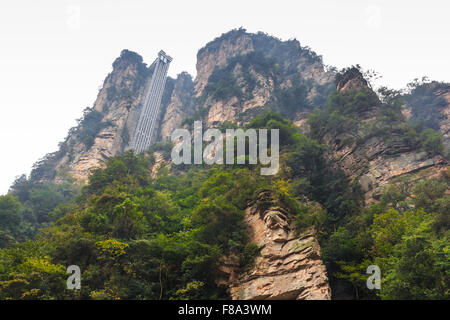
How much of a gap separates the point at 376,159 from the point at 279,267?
55.1 feet

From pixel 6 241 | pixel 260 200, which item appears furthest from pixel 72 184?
pixel 260 200

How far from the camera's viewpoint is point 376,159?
27375mm

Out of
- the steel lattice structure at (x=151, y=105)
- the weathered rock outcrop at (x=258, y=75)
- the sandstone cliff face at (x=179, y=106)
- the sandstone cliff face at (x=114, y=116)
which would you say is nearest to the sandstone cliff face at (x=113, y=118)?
the sandstone cliff face at (x=114, y=116)

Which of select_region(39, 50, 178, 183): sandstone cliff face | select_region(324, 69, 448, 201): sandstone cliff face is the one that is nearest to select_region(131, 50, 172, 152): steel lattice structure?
select_region(39, 50, 178, 183): sandstone cliff face

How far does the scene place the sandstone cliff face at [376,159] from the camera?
2486 centimetres

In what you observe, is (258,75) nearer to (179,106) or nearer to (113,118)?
(179,106)

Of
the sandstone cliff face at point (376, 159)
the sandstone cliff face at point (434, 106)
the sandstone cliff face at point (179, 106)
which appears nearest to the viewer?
the sandstone cliff face at point (376, 159)

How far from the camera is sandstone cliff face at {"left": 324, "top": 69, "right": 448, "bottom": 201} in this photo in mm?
24859

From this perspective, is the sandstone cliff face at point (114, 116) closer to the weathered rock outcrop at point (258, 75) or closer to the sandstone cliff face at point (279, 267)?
the weathered rock outcrop at point (258, 75)

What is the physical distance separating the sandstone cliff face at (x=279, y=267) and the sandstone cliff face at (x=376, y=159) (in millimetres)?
10580

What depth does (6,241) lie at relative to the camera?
23.9 meters

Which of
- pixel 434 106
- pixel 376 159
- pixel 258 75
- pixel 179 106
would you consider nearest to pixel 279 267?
pixel 376 159

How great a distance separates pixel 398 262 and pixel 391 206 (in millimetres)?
8817
